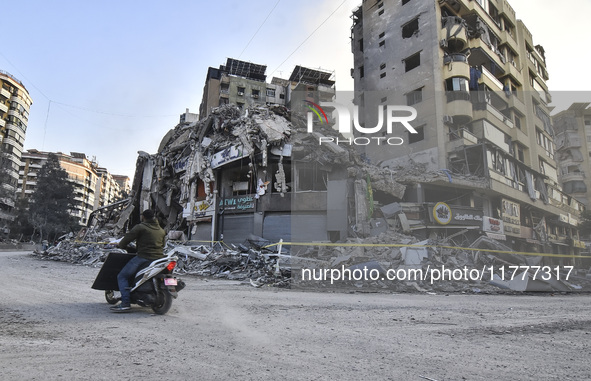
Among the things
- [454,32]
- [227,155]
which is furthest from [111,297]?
[454,32]

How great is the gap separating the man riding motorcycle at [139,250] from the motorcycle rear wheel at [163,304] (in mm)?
414

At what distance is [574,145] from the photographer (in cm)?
4738

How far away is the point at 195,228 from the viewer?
26.6m

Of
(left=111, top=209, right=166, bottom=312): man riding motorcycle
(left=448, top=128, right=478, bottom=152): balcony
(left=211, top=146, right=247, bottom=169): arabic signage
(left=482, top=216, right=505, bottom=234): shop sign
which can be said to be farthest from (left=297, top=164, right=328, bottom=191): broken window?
(left=111, top=209, right=166, bottom=312): man riding motorcycle

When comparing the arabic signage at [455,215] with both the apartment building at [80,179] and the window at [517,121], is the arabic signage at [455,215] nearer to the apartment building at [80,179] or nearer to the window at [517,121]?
the window at [517,121]

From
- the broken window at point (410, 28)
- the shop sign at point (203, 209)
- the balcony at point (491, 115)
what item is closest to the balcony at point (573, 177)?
the balcony at point (491, 115)

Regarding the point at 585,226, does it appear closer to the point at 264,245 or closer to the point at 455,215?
the point at 455,215

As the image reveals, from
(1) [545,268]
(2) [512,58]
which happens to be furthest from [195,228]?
(2) [512,58]

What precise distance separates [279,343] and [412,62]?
111 ft

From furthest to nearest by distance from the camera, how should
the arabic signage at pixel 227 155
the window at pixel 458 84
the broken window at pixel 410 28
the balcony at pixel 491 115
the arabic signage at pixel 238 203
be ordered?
the broken window at pixel 410 28 < the balcony at pixel 491 115 < the window at pixel 458 84 < the arabic signage at pixel 238 203 < the arabic signage at pixel 227 155

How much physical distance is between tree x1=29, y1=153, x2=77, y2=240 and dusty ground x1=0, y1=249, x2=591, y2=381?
48987 millimetres

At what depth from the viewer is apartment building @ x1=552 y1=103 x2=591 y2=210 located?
4097 centimetres

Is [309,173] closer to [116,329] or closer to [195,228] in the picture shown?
[195,228]

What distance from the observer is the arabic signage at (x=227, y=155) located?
23.9 m
